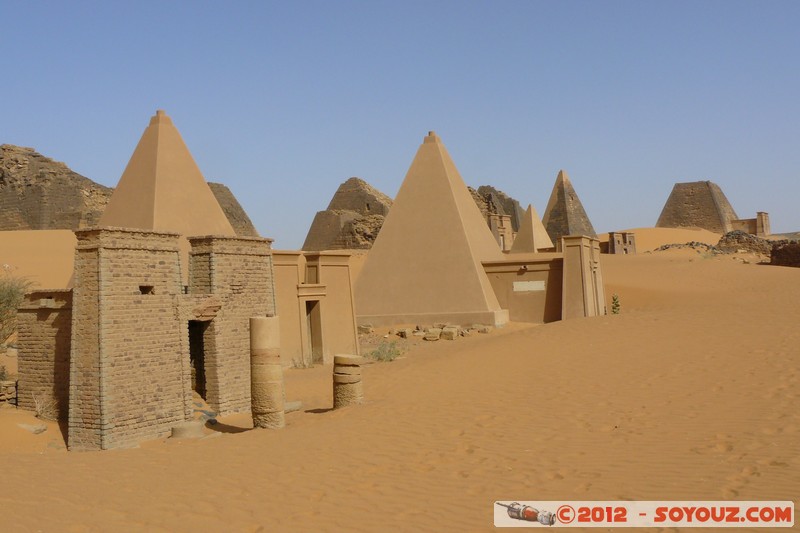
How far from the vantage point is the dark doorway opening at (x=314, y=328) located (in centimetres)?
1575

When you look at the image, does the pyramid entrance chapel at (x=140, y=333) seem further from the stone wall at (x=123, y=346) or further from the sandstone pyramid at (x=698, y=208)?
the sandstone pyramid at (x=698, y=208)

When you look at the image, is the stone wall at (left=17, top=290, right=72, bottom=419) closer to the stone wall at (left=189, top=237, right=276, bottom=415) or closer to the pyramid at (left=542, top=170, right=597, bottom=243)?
the stone wall at (left=189, top=237, right=276, bottom=415)

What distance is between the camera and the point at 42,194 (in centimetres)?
2789

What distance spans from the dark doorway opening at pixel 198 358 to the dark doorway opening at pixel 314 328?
4695 millimetres

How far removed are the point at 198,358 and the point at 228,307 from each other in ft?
3.02

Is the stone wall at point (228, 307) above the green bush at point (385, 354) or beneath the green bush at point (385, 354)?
above

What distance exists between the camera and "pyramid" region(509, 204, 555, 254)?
33.6 m

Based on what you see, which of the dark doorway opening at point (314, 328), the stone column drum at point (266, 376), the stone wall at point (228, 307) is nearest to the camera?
the stone column drum at point (266, 376)

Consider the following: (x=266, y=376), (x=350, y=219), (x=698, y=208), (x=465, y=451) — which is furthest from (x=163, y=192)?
(x=698, y=208)

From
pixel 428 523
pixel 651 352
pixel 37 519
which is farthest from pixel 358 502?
pixel 651 352

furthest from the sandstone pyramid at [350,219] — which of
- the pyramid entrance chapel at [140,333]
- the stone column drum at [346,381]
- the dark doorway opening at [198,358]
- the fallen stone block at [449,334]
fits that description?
the stone column drum at [346,381]

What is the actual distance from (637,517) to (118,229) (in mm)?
7079

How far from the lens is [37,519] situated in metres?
5.70

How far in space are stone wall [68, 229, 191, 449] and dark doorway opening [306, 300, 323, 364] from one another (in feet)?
19.5
